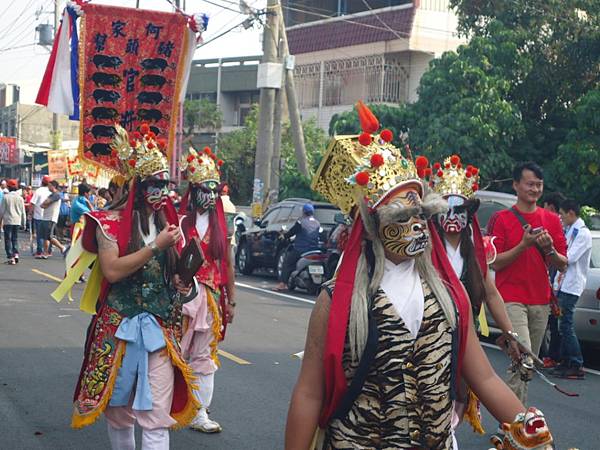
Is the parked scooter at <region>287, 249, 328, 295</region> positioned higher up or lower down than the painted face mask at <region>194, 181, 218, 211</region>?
lower down

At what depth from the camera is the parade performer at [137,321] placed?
5.25m

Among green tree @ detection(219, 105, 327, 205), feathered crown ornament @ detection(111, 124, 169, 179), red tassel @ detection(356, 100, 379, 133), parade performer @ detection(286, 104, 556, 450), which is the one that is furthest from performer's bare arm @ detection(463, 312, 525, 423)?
green tree @ detection(219, 105, 327, 205)

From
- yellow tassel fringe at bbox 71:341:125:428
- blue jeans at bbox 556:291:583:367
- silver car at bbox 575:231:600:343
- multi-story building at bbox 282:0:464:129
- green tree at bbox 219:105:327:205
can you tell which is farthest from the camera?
green tree at bbox 219:105:327:205

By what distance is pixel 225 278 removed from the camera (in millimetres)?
7434

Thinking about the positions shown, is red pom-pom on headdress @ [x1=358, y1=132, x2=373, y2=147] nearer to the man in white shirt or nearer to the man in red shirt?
the man in red shirt

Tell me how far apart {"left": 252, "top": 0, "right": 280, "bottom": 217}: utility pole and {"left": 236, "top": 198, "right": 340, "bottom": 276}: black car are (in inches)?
125

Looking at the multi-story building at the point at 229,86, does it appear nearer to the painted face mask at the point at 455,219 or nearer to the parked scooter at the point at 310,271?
the parked scooter at the point at 310,271

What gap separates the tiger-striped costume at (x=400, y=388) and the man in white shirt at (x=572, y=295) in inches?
279

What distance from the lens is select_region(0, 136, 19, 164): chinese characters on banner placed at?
64.4 metres

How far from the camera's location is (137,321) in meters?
5.39

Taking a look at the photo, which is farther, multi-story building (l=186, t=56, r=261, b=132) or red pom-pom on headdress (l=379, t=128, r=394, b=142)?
multi-story building (l=186, t=56, r=261, b=132)

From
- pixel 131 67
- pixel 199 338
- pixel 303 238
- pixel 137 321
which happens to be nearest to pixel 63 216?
pixel 303 238

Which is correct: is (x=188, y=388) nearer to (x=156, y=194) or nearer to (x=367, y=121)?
(x=156, y=194)

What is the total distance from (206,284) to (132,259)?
2.16 metres
